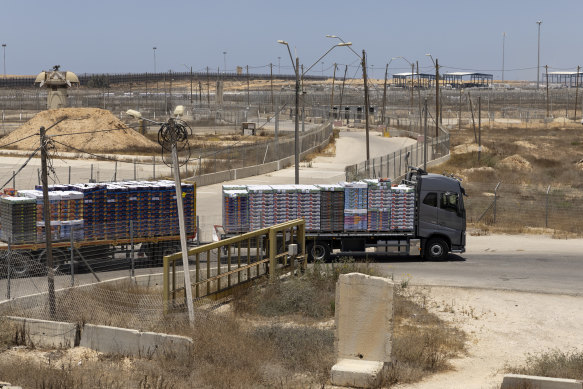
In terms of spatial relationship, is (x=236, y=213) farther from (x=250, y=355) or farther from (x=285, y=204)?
(x=250, y=355)

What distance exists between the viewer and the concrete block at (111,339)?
17109 millimetres

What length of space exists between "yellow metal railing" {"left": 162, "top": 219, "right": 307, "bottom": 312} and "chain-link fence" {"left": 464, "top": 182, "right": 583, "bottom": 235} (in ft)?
47.5

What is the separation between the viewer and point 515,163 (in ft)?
211

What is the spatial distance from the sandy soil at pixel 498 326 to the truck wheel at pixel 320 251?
4.45 meters

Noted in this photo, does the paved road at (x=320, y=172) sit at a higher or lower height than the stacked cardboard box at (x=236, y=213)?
lower

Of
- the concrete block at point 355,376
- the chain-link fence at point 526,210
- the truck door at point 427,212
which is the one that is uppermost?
the truck door at point 427,212

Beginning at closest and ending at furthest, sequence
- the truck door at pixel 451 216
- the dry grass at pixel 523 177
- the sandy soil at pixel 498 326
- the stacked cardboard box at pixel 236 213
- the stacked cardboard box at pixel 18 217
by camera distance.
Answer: the sandy soil at pixel 498 326 → the stacked cardboard box at pixel 18 217 → the stacked cardboard box at pixel 236 213 → the truck door at pixel 451 216 → the dry grass at pixel 523 177

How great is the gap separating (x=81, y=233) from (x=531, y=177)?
127 feet

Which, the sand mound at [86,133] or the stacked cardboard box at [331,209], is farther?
the sand mound at [86,133]

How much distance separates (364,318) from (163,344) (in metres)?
4.16

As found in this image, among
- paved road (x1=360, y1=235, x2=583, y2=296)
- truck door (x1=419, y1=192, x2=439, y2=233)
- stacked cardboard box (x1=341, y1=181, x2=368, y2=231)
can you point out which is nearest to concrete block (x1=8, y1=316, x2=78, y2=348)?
paved road (x1=360, y1=235, x2=583, y2=296)

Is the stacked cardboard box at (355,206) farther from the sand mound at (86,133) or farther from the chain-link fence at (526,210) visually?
the sand mound at (86,133)

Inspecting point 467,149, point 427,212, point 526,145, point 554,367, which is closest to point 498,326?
point 554,367

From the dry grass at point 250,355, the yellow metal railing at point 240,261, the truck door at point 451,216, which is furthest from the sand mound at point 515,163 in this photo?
the dry grass at point 250,355
